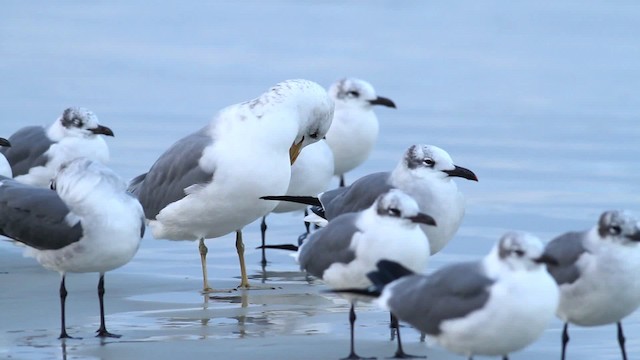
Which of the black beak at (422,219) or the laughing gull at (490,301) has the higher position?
the black beak at (422,219)

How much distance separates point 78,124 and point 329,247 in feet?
16.0

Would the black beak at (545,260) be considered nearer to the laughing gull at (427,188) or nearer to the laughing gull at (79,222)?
the laughing gull at (427,188)

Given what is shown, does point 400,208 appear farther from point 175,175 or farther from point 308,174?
point 308,174

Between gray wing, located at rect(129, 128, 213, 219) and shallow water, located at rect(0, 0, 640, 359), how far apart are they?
1.74ft

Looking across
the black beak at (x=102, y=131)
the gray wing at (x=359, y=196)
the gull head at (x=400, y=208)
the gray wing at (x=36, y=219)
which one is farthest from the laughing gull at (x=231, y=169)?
the gull head at (x=400, y=208)

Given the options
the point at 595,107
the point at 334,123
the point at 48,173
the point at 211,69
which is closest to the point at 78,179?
the point at 48,173

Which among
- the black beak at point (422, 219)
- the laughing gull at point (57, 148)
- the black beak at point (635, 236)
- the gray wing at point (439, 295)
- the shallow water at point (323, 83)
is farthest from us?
the laughing gull at point (57, 148)

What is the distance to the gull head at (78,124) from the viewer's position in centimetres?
1259

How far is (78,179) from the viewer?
8.70m

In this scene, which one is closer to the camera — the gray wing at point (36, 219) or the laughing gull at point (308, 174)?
the gray wing at point (36, 219)

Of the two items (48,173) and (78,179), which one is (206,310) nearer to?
(78,179)

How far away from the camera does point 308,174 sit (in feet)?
38.1

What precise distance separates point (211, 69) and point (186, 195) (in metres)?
10.3

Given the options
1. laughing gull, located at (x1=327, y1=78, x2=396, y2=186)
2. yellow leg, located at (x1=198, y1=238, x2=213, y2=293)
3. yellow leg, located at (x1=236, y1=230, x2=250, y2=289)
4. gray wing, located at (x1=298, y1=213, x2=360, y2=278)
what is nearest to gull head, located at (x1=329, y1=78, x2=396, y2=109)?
laughing gull, located at (x1=327, y1=78, x2=396, y2=186)
